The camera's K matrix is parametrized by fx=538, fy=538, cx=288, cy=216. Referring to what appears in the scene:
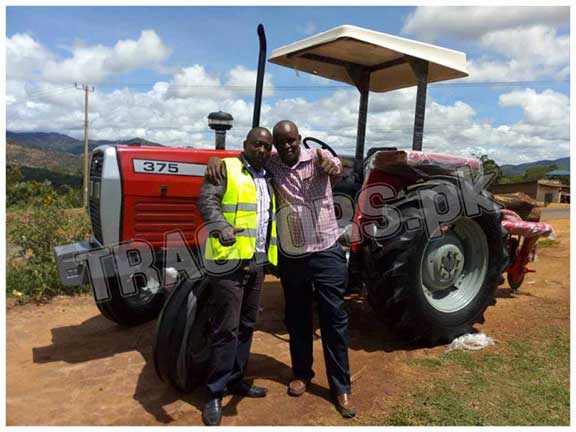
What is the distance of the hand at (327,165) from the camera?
3.05 meters

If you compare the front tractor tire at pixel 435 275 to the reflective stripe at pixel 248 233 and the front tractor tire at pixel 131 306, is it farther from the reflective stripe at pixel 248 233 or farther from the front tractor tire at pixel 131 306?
the front tractor tire at pixel 131 306

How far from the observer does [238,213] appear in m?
2.92

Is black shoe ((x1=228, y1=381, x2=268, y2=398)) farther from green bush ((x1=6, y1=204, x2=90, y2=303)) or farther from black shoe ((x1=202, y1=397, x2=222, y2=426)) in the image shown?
green bush ((x1=6, y1=204, x2=90, y2=303))

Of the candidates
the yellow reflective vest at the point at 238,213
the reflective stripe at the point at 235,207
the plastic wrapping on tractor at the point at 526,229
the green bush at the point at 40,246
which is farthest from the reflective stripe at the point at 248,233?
the green bush at the point at 40,246

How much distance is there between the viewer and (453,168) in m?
4.34

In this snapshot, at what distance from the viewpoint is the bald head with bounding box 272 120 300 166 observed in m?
3.01

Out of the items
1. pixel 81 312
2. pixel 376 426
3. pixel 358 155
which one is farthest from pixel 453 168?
pixel 81 312

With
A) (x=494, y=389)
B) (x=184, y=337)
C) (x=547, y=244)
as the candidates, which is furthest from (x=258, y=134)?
(x=547, y=244)

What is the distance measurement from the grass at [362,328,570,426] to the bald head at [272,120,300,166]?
61.1 inches

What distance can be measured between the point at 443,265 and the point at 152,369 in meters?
2.30

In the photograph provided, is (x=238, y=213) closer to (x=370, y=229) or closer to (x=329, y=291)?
(x=329, y=291)

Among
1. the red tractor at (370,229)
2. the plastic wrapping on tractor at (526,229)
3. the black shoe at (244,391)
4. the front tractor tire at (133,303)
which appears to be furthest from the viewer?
the plastic wrapping on tractor at (526,229)

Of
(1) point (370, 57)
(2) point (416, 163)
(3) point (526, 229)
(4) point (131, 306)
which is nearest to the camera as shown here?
(2) point (416, 163)

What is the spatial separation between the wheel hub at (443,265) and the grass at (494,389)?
22.6 inches
